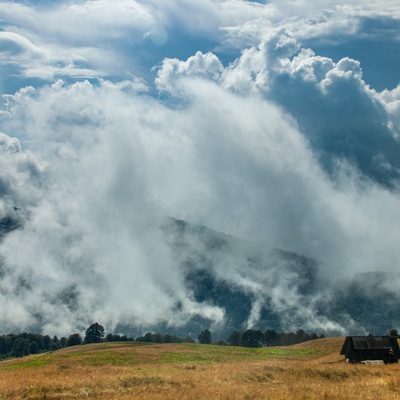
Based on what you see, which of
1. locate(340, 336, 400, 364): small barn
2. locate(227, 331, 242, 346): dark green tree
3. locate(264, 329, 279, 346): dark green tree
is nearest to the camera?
locate(340, 336, 400, 364): small barn

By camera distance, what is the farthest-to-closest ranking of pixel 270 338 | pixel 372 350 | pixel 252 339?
pixel 270 338, pixel 252 339, pixel 372 350

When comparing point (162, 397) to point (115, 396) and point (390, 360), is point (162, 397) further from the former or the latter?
point (390, 360)

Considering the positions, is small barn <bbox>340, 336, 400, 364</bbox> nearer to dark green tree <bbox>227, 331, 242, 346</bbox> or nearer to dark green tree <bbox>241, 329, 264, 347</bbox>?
dark green tree <bbox>241, 329, 264, 347</bbox>

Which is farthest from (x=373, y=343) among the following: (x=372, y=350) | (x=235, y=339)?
(x=235, y=339)

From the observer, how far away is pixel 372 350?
6694 centimetres

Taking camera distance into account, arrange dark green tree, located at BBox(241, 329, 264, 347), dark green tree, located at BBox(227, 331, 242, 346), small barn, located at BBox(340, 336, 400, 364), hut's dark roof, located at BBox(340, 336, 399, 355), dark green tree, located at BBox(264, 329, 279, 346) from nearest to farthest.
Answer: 1. small barn, located at BBox(340, 336, 400, 364)
2. hut's dark roof, located at BBox(340, 336, 399, 355)
3. dark green tree, located at BBox(241, 329, 264, 347)
4. dark green tree, located at BBox(264, 329, 279, 346)
5. dark green tree, located at BBox(227, 331, 242, 346)

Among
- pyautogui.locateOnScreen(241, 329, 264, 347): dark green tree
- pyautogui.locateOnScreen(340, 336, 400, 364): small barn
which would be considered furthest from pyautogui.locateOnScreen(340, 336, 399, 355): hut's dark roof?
pyautogui.locateOnScreen(241, 329, 264, 347): dark green tree

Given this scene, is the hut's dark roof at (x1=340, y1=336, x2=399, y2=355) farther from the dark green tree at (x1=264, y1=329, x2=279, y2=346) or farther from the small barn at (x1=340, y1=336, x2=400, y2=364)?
the dark green tree at (x1=264, y1=329, x2=279, y2=346)

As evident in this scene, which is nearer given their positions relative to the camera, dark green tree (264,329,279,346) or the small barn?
the small barn

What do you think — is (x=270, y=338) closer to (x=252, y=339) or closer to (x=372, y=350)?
(x=252, y=339)

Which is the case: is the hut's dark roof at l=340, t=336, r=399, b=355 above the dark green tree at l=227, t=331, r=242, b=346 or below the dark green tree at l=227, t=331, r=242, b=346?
above

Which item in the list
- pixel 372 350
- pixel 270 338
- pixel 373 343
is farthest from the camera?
pixel 270 338

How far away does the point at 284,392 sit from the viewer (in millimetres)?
28234

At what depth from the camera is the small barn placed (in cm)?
6644
